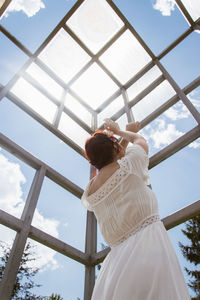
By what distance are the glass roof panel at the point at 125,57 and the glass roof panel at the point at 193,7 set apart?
0.93m

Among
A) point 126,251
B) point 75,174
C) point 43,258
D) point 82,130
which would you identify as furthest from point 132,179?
point 82,130

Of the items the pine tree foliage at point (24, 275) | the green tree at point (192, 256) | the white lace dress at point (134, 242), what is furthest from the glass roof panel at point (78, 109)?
the white lace dress at point (134, 242)

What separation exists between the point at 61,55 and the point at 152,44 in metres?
1.64

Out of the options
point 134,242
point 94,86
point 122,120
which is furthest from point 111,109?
point 134,242

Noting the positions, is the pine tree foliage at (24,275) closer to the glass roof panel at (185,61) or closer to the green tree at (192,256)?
the green tree at (192,256)

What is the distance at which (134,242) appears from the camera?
31.1 inches

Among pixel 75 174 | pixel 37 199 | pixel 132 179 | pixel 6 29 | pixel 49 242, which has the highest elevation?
pixel 6 29

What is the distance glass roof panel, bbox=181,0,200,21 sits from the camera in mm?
3647

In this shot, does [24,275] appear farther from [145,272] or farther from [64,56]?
[64,56]

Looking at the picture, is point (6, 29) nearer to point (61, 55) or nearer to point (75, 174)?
point (61, 55)

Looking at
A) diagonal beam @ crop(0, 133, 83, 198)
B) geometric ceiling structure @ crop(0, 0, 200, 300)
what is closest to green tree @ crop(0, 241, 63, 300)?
geometric ceiling structure @ crop(0, 0, 200, 300)

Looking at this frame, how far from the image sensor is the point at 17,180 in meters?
2.72

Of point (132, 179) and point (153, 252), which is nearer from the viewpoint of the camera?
point (153, 252)

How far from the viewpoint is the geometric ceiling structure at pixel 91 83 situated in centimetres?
313
